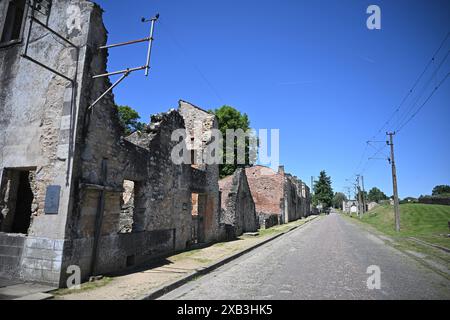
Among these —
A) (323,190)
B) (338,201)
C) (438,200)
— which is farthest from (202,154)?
(338,201)

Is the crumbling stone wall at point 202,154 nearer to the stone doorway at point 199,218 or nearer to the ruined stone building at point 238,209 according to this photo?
the stone doorway at point 199,218

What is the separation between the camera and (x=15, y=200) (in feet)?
27.8

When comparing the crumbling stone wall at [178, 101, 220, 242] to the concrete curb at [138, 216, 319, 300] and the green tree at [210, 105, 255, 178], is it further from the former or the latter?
the green tree at [210, 105, 255, 178]

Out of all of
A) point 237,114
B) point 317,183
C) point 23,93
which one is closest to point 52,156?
point 23,93

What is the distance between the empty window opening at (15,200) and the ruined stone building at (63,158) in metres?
0.03

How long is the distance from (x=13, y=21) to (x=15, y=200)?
5764 millimetres

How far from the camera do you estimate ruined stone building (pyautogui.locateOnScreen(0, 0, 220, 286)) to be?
7152 mm

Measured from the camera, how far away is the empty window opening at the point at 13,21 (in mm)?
9392

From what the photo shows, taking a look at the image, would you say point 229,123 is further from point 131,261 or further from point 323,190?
point 323,190

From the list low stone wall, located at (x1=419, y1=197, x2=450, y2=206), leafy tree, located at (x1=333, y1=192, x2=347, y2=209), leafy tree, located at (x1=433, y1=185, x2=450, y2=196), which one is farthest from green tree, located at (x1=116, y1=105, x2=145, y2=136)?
leafy tree, located at (x1=333, y1=192, x2=347, y2=209)

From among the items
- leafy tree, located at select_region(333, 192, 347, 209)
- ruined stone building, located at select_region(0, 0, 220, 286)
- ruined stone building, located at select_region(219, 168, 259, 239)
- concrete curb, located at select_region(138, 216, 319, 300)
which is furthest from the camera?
leafy tree, located at select_region(333, 192, 347, 209)

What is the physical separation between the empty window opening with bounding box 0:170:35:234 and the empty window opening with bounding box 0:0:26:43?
4241 mm

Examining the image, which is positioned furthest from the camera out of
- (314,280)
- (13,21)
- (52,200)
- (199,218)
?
(199,218)

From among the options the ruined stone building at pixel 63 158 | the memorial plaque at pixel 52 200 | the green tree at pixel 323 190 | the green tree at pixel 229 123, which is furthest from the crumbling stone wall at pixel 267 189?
the green tree at pixel 323 190
